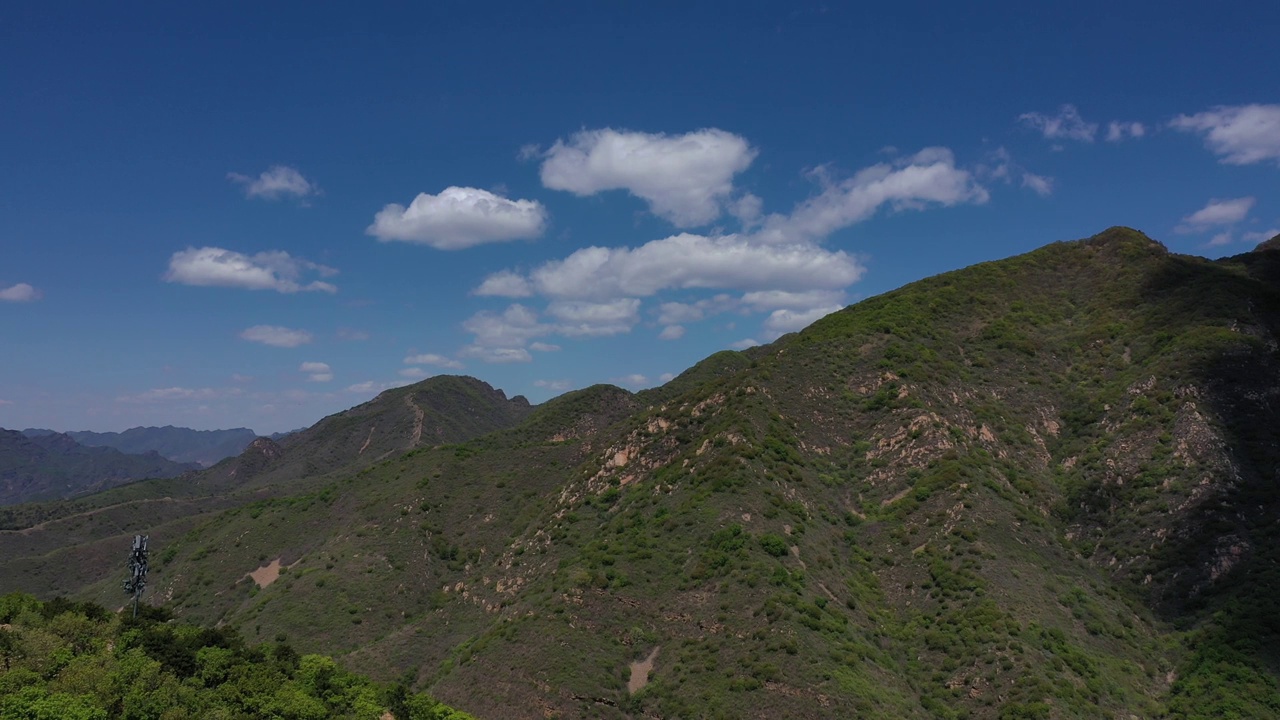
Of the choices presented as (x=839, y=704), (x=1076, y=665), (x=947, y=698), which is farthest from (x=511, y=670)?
(x=1076, y=665)

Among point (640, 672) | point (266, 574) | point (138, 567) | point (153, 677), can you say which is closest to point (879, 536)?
point (640, 672)

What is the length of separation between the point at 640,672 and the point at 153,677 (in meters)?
27.4

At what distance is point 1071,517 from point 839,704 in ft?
114

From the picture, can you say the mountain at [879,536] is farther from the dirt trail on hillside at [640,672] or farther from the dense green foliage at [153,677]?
the dense green foliage at [153,677]

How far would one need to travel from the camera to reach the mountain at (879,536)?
139ft

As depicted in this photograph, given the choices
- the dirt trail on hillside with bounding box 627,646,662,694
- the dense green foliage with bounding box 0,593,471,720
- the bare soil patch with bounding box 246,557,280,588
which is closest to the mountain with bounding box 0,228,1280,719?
the dirt trail on hillside with bounding box 627,646,662,694

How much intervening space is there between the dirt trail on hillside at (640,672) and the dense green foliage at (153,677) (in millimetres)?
11577

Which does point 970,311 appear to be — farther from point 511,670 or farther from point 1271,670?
point 511,670

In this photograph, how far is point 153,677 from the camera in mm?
31719

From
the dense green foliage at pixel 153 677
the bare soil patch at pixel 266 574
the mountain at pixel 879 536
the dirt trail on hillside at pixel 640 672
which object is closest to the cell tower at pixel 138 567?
the dense green foliage at pixel 153 677

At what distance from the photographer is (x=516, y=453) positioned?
3772 inches

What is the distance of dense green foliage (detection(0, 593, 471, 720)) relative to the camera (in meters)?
28.3

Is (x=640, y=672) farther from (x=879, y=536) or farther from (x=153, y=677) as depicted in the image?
(x=153, y=677)

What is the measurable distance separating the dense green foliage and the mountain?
30.9 ft
